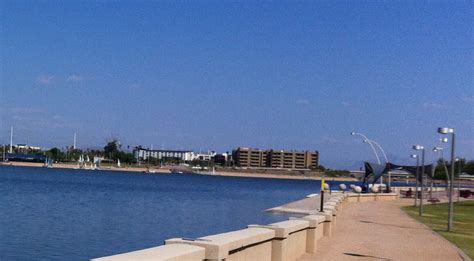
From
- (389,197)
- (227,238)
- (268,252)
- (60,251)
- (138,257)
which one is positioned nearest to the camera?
(138,257)

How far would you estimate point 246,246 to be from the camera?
444 inches

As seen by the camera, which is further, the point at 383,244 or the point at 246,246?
the point at 383,244

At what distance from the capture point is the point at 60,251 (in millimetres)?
25094

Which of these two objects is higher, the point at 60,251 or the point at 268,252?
the point at 268,252

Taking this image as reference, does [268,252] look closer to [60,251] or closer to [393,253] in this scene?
[393,253]

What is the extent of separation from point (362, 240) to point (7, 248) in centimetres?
1208

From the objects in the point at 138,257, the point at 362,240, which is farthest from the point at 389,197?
the point at 138,257

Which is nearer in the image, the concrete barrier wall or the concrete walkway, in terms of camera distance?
the concrete barrier wall

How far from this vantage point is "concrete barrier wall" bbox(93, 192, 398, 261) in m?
8.44

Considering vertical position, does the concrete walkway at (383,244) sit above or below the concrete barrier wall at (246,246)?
below

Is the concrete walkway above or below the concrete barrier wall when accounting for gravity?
below

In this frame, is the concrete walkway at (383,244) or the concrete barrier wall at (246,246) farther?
the concrete walkway at (383,244)

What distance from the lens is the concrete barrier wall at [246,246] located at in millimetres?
8438

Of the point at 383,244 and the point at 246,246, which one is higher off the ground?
→ the point at 246,246
